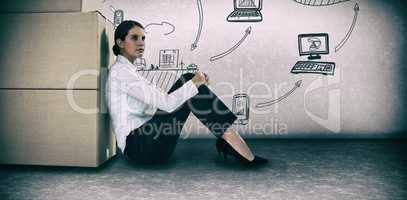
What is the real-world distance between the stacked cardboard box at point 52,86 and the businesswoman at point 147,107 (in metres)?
0.11

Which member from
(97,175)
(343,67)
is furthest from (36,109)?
(343,67)

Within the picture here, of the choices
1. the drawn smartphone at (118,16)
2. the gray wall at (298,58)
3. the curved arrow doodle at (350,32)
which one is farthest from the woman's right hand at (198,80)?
the curved arrow doodle at (350,32)

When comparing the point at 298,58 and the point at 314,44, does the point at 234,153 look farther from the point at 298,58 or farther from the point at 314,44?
the point at 314,44

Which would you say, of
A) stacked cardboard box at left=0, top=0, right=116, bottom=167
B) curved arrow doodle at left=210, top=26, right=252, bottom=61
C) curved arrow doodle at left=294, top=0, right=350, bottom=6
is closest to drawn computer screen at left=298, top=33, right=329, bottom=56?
curved arrow doodle at left=294, top=0, right=350, bottom=6

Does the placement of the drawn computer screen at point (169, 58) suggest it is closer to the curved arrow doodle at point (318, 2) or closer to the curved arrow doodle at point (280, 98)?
the curved arrow doodle at point (280, 98)

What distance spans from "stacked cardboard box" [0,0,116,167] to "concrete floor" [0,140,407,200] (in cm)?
15

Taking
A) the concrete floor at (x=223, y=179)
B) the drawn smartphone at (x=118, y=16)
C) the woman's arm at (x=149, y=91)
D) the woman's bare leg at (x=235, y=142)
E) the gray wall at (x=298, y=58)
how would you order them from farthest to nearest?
the drawn smartphone at (x=118, y=16) → the gray wall at (x=298, y=58) → the woman's bare leg at (x=235, y=142) → the woman's arm at (x=149, y=91) → the concrete floor at (x=223, y=179)

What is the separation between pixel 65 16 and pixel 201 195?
1.16 meters

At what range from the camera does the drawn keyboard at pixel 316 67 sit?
9.03ft

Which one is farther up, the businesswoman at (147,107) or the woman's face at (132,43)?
the woman's face at (132,43)

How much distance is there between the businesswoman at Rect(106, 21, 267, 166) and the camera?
5.55ft

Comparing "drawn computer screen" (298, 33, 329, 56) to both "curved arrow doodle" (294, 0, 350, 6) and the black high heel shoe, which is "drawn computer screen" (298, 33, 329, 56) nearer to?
"curved arrow doodle" (294, 0, 350, 6)

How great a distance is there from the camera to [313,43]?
Answer: 2.74 metres

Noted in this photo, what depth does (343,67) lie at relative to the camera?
2754 millimetres
